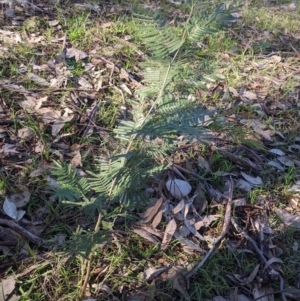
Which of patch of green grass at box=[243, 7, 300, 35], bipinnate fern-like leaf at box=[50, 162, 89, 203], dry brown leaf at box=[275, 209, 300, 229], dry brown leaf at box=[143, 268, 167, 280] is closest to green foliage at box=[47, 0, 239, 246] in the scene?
bipinnate fern-like leaf at box=[50, 162, 89, 203]

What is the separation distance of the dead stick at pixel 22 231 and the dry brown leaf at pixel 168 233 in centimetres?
54

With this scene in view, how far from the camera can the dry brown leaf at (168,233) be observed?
1848mm

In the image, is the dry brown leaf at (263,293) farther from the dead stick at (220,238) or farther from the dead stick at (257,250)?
the dead stick at (220,238)

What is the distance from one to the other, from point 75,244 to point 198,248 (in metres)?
0.80

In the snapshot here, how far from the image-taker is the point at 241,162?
2.34m

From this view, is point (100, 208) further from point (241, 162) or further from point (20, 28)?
point (20, 28)

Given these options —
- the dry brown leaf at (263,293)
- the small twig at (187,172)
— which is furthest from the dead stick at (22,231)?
the dry brown leaf at (263,293)

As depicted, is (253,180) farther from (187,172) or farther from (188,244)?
(188,244)

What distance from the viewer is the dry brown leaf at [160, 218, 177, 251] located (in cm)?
185

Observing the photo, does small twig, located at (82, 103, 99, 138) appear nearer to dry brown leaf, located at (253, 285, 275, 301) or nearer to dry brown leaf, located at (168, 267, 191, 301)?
dry brown leaf, located at (168, 267, 191, 301)

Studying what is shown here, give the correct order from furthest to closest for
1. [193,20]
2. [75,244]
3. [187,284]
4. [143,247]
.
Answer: [143,247] → [187,284] → [75,244] → [193,20]

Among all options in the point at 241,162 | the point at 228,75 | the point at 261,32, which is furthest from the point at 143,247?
the point at 261,32

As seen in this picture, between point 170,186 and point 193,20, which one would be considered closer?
point 193,20

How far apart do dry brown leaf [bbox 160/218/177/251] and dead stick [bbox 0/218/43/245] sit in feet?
1.78
